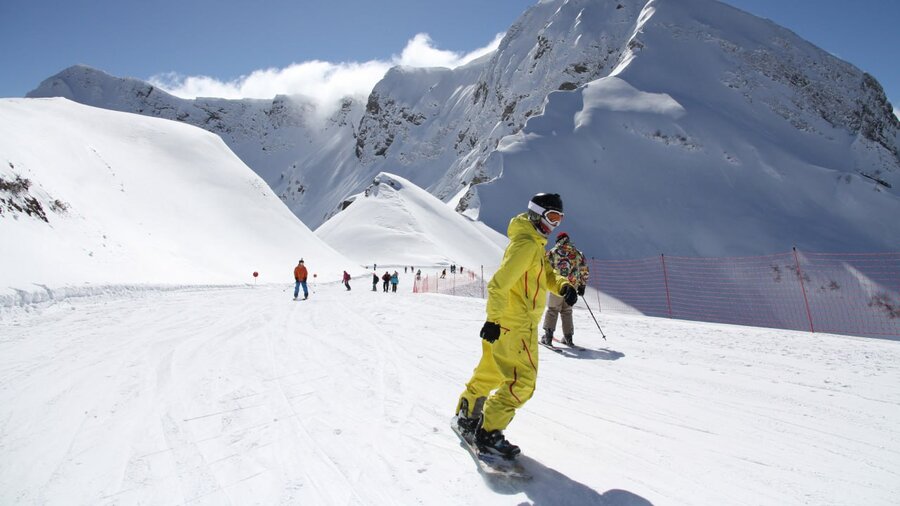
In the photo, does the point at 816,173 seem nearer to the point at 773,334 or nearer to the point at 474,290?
the point at 474,290

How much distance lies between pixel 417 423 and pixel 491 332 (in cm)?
128

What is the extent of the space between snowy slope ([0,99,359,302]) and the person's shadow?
11.7m

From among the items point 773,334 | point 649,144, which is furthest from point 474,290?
point 649,144

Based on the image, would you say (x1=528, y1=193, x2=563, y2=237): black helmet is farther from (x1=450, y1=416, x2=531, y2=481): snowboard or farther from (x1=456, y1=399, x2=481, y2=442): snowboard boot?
(x1=450, y1=416, x2=531, y2=481): snowboard

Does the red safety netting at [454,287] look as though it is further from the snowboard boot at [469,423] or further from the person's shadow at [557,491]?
the person's shadow at [557,491]

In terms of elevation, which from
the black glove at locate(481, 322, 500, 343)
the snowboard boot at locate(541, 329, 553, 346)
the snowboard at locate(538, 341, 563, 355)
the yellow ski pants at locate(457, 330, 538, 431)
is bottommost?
the snowboard at locate(538, 341, 563, 355)

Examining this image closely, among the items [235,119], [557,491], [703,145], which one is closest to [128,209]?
[557,491]

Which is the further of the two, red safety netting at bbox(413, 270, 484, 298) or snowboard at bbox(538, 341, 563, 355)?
red safety netting at bbox(413, 270, 484, 298)

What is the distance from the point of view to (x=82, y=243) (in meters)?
15.3

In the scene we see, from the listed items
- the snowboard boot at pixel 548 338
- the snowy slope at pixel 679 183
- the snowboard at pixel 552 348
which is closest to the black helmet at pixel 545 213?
the snowboard at pixel 552 348

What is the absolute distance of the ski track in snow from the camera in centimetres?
241

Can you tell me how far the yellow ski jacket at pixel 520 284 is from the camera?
9.04 feet

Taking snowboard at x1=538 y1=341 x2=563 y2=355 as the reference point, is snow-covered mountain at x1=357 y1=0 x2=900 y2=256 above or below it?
above

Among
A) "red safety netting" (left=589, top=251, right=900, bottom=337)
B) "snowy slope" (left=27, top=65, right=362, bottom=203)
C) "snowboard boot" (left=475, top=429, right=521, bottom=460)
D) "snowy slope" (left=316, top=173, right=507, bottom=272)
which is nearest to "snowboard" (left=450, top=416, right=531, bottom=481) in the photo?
"snowboard boot" (left=475, top=429, right=521, bottom=460)
